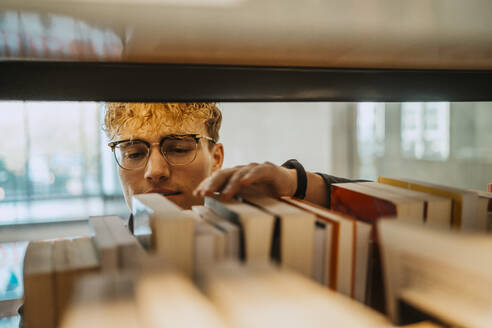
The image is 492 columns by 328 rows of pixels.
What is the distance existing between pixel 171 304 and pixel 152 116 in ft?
2.93

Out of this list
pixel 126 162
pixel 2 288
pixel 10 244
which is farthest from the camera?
pixel 10 244

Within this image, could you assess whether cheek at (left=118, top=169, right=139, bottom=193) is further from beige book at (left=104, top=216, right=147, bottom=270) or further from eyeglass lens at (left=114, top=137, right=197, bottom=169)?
beige book at (left=104, top=216, right=147, bottom=270)

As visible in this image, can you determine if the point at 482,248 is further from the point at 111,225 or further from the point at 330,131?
the point at 330,131

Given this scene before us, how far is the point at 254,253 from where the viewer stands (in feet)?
1.27

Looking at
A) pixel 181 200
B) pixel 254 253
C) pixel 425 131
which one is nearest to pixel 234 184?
pixel 254 253

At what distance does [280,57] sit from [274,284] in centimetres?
28

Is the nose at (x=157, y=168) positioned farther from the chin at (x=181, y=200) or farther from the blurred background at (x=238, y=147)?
the blurred background at (x=238, y=147)

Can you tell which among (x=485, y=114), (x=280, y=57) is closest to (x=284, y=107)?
(x=485, y=114)

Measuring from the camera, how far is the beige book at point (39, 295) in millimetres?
350

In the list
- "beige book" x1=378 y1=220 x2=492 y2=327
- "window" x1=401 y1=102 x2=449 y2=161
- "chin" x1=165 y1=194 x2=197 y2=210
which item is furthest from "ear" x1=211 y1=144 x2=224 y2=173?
"window" x1=401 y1=102 x2=449 y2=161

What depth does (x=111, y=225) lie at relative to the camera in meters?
0.45

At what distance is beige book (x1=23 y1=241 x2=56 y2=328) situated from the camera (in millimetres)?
350

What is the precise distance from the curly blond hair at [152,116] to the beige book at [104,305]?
0.82 metres

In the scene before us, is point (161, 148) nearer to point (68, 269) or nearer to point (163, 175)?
point (163, 175)
